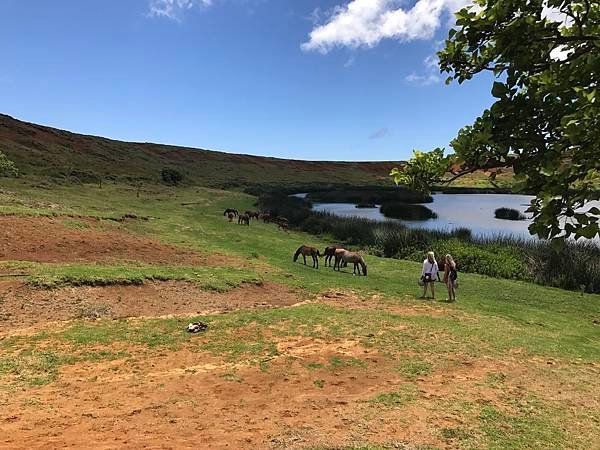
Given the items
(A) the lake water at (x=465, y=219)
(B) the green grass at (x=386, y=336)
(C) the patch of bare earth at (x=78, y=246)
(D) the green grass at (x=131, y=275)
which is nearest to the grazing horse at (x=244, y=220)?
(B) the green grass at (x=386, y=336)

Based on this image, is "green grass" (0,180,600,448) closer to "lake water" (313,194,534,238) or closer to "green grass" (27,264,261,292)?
"green grass" (27,264,261,292)

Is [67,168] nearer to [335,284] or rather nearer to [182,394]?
[335,284]

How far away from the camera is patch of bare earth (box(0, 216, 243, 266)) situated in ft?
51.8

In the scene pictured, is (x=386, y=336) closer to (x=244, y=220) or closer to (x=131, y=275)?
(x=131, y=275)

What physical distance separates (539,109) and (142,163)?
8069cm

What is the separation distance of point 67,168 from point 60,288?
44.6 metres

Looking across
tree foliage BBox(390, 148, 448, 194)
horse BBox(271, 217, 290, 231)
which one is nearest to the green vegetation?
horse BBox(271, 217, 290, 231)

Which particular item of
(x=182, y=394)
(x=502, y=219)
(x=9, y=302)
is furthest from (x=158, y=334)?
(x=502, y=219)

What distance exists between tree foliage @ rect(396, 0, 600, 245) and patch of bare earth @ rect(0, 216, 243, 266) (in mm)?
15030

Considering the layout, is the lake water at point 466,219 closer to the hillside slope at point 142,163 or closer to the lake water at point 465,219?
the lake water at point 465,219

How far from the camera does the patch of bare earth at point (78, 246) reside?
51.8ft

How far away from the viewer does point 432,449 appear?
5957 millimetres

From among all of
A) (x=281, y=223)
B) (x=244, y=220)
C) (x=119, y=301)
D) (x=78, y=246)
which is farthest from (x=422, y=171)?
(x=281, y=223)

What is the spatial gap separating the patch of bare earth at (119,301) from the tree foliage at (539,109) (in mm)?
10370
